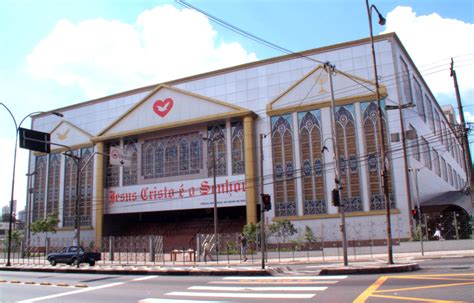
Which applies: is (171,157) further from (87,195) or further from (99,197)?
(87,195)

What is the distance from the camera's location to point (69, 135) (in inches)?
2093

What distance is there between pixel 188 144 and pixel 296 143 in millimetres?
11523

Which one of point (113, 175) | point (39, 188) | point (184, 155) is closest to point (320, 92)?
point (184, 155)

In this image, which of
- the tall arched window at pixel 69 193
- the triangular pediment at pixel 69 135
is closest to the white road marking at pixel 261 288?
the tall arched window at pixel 69 193

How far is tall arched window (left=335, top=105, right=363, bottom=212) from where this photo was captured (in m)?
36.3

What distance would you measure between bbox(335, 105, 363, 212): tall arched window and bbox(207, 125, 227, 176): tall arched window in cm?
1114

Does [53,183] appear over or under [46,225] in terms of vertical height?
over

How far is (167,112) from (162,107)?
951 mm

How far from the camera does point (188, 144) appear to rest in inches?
1752

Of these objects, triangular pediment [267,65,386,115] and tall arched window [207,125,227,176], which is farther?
tall arched window [207,125,227,176]

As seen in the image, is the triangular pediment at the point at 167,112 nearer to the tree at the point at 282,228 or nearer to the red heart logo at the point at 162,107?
the red heart logo at the point at 162,107

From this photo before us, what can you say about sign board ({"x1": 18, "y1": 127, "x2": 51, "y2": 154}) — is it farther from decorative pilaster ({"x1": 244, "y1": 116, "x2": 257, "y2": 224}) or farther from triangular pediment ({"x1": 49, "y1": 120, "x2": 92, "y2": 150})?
triangular pediment ({"x1": 49, "y1": 120, "x2": 92, "y2": 150})

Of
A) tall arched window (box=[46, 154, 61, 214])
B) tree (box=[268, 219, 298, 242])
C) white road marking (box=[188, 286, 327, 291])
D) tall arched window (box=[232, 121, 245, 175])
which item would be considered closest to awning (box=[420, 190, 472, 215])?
tree (box=[268, 219, 298, 242])

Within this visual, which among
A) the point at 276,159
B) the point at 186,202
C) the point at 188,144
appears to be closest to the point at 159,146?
the point at 188,144
